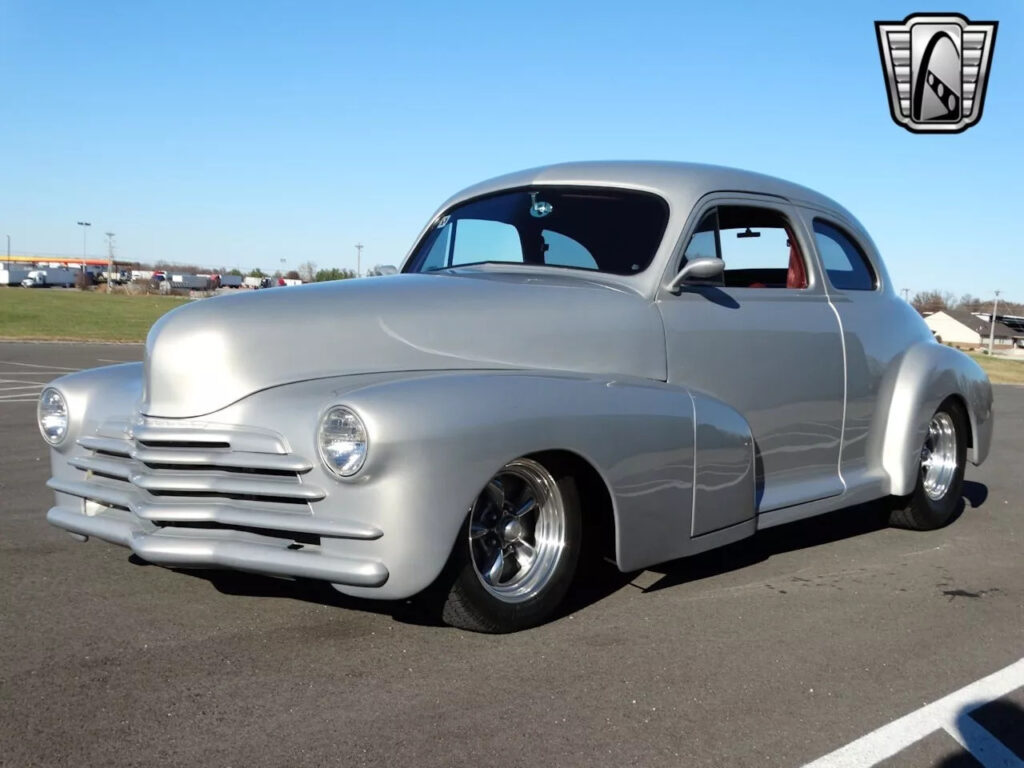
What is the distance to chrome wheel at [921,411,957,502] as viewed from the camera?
6.55 m

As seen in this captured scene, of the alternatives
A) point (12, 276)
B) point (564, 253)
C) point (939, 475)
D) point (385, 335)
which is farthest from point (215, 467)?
point (12, 276)

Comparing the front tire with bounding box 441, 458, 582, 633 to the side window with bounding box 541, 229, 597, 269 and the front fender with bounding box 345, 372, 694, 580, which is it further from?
the side window with bounding box 541, 229, 597, 269

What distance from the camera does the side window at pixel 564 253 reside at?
5.02 metres

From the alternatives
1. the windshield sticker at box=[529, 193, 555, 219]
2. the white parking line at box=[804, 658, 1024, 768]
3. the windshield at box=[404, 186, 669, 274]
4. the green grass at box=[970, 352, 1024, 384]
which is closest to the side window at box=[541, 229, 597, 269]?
the windshield at box=[404, 186, 669, 274]

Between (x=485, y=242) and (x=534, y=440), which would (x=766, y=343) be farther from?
(x=534, y=440)

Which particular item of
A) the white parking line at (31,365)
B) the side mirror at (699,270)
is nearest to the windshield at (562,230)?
the side mirror at (699,270)

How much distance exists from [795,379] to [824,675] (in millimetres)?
1951

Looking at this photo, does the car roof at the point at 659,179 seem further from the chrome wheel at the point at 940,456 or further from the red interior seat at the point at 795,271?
the chrome wheel at the point at 940,456

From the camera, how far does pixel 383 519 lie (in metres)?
3.48

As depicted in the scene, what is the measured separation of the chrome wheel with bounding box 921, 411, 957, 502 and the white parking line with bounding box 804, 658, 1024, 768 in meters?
3.01

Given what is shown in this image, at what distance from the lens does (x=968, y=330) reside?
410ft

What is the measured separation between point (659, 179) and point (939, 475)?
2.92 meters

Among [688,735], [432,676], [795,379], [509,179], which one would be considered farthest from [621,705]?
[509,179]

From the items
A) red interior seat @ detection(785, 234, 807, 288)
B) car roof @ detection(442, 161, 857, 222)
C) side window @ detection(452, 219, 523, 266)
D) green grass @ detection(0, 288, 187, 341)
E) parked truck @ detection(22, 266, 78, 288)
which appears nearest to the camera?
car roof @ detection(442, 161, 857, 222)
